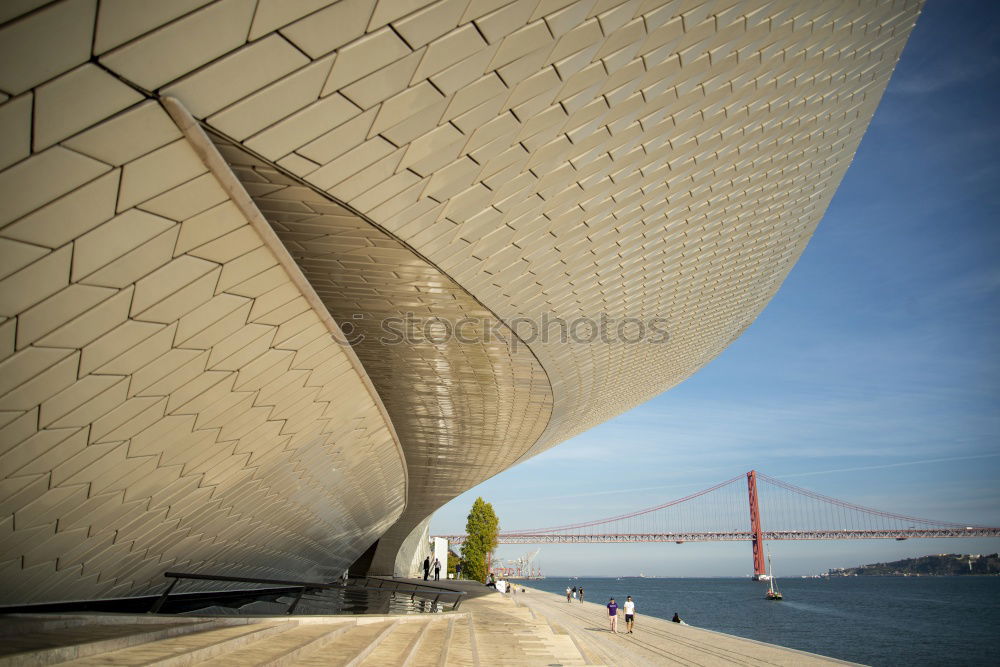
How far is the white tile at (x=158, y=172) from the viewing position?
3.65 metres

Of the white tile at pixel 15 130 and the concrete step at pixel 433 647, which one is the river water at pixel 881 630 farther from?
the white tile at pixel 15 130

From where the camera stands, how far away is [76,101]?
3.09 meters

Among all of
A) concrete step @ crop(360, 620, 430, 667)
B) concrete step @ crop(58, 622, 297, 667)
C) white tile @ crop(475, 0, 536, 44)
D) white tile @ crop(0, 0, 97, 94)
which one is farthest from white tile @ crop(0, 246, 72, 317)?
concrete step @ crop(360, 620, 430, 667)

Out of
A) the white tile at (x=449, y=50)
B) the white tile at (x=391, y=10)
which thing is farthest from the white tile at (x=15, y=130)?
the white tile at (x=449, y=50)

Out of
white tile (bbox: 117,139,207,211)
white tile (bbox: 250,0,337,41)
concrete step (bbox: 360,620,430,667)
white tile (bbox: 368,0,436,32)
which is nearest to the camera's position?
white tile (bbox: 250,0,337,41)

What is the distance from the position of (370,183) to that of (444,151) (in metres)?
0.58

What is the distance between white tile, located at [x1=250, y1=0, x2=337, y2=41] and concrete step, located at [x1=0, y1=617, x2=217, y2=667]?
381 cm

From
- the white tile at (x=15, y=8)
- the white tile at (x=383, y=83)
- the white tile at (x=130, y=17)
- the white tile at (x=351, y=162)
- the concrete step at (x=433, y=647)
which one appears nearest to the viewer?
the white tile at (x=15, y=8)

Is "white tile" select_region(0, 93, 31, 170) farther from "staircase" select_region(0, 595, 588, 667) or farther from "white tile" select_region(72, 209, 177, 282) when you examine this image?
"staircase" select_region(0, 595, 588, 667)

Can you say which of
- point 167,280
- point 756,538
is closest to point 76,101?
point 167,280

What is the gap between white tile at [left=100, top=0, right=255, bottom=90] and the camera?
3012 millimetres

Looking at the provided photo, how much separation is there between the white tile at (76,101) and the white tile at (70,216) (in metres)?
0.40

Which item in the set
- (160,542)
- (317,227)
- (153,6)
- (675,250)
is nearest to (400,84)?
(153,6)

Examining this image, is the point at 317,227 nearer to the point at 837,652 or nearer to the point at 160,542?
the point at 160,542
